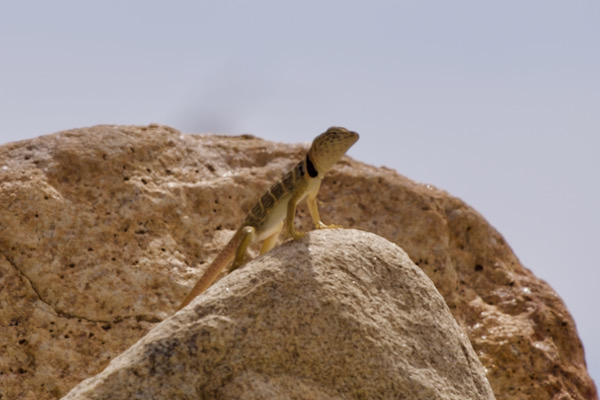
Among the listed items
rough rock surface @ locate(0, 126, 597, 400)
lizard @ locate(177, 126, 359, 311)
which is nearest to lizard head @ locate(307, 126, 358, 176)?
lizard @ locate(177, 126, 359, 311)

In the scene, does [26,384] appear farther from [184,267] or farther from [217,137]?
[217,137]

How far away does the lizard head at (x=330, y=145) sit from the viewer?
5152mm

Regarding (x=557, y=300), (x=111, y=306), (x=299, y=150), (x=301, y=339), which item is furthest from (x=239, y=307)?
(x=557, y=300)

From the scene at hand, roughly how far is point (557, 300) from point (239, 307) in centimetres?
482

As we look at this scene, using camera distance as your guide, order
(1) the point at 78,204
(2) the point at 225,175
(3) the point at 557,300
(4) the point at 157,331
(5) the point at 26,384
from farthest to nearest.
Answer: (3) the point at 557,300 → (2) the point at 225,175 → (1) the point at 78,204 → (5) the point at 26,384 → (4) the point at 157,331

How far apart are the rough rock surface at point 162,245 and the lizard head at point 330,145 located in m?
2.06

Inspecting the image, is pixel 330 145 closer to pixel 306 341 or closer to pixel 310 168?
pixel 310 168

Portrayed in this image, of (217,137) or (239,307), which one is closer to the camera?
(239,307)

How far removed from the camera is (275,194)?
5.38 metres

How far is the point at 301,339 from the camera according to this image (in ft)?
13.5

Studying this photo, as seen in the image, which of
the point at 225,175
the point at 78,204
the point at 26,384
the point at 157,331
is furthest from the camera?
the point at 225,175

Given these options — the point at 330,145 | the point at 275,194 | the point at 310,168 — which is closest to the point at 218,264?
the point at 275,194

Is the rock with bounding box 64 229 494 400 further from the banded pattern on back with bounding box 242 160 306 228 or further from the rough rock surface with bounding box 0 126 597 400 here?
the rough rock surface with bounding box 0 126 597 400

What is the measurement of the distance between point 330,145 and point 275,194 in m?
0.46
